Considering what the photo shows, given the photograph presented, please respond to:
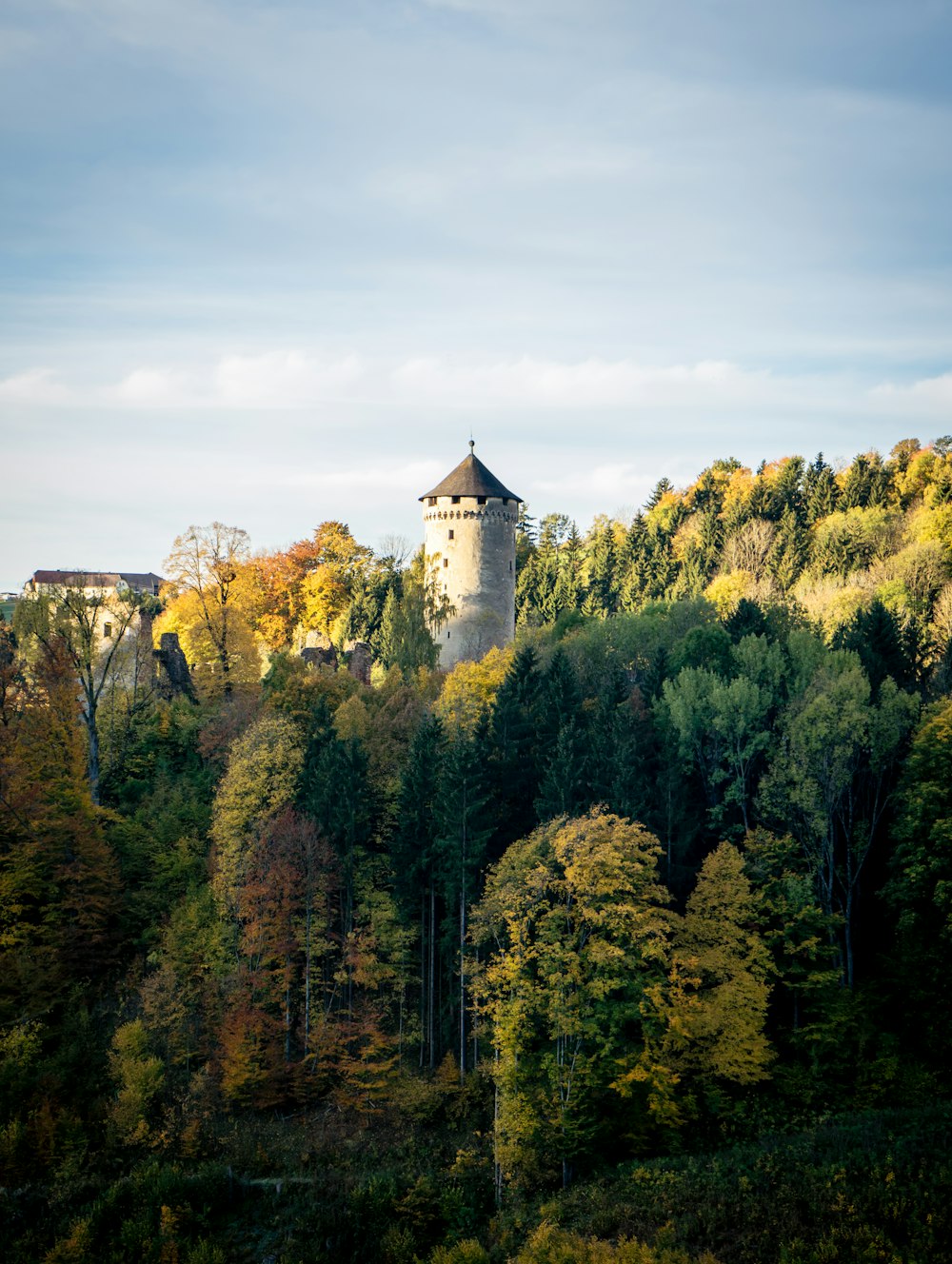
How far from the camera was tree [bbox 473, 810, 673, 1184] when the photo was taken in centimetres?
2978

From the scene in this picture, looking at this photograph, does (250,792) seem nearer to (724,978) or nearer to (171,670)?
(171,670)

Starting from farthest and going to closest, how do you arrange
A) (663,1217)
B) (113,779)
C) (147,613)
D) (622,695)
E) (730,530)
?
(730,530) < (147,613) < (113,779) < (622,695) < (663,1217)

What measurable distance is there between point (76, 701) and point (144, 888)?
28.0ft

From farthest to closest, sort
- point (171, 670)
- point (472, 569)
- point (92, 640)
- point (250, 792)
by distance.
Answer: point (472, 569) → point (171, 670) → point (92, 640) → point (250, 792)

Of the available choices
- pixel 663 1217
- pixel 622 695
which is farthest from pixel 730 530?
pixel 663 1217

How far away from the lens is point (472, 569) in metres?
57.9

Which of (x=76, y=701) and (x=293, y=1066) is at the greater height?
(x=76, y=701)

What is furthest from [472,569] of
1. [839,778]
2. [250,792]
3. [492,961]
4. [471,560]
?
[492,961]

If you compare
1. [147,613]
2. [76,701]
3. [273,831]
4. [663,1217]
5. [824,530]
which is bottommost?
[663,1217]

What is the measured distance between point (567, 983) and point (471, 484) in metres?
33.6

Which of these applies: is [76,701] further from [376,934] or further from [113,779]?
[376,934]

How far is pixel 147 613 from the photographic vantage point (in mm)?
58031

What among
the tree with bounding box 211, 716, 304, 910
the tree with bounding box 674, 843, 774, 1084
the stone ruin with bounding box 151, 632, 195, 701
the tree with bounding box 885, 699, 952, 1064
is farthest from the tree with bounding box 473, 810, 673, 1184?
the stone ruin with bounding box 151, 632, 195, 701

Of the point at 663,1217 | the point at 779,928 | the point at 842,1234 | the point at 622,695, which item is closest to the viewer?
the point at 842,1234
